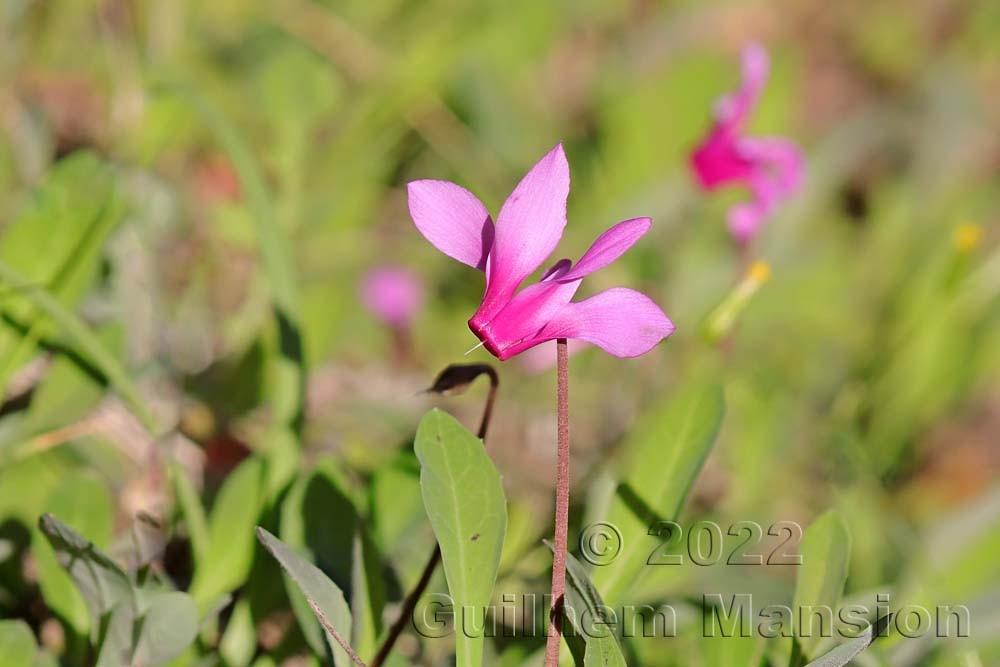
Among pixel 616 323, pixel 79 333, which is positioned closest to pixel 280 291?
pixel 79 333

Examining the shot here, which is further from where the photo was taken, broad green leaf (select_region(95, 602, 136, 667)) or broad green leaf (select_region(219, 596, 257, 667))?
broad green leaf (select_region(219, 596, 257, 667))

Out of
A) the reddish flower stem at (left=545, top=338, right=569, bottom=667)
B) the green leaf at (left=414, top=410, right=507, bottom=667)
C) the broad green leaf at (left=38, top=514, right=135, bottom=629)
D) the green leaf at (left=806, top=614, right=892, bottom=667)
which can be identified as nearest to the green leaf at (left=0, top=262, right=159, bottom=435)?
the broad green leaf at (left=38, top=514, right=135, bottom=629)

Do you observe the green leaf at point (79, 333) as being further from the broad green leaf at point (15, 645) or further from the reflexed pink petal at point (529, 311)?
the reflexed pink petal at point (529, 311)

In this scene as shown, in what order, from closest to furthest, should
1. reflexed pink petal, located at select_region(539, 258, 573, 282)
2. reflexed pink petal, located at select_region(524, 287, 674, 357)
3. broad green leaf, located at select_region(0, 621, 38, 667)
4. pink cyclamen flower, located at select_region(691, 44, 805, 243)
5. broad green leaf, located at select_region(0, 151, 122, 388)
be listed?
reflexed pink petal, located at select_region(524, 287, 674, 357), reflexed pink petal, located at select_region(539, 258, 573, 282), broad green leaf, located at select_region(0, 621, 38, 667), broad green leaf, located at select_region(0, 151, 122, 388), pink cyclamen flower, located at select_region(691, 44, 805, 243)

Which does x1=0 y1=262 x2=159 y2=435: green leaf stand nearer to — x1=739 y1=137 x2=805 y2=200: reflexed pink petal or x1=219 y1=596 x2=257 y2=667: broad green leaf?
x1=219 y1=596 x2=257 y2=667: broad green leaf

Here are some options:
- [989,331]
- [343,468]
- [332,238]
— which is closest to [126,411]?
[343,468]

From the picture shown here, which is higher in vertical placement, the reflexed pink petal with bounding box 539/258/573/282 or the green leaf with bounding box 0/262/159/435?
the reflexed pink petal with bounding box 539/258/573/282

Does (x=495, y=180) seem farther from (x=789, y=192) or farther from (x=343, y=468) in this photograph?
(x=343, y=468)
